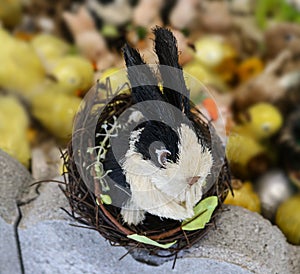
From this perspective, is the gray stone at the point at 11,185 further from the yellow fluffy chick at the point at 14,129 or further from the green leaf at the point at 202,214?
the green leaf at the point at 202,214

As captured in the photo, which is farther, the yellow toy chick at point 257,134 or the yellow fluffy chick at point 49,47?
the yellow fluffy chick at point 49,47

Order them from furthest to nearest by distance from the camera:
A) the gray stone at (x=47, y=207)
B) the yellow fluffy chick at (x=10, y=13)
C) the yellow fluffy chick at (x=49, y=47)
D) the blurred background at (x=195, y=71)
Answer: the yellow fluffy chick at (x=10, y=13) < the yellow fluffy chick at (x=49, y=47) < the blurred background at (x=195, y=71) < the gray stone at (x=47, y=207)

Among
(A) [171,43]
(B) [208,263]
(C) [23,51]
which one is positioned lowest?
(B) [208,263]

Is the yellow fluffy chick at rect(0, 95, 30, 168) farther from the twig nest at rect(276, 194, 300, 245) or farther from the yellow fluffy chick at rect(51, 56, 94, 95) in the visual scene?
the twig nest at rect(276, 194, 300, 245)

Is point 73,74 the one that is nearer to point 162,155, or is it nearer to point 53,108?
point 53,108

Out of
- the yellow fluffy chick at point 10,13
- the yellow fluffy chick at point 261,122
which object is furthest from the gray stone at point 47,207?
the yellow fluffy chick at point 10,13

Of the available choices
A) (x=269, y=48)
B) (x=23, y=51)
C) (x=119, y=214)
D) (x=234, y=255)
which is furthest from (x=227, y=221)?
(x=269, y=48)

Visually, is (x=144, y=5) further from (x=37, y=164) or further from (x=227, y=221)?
(x=227, y=221)
